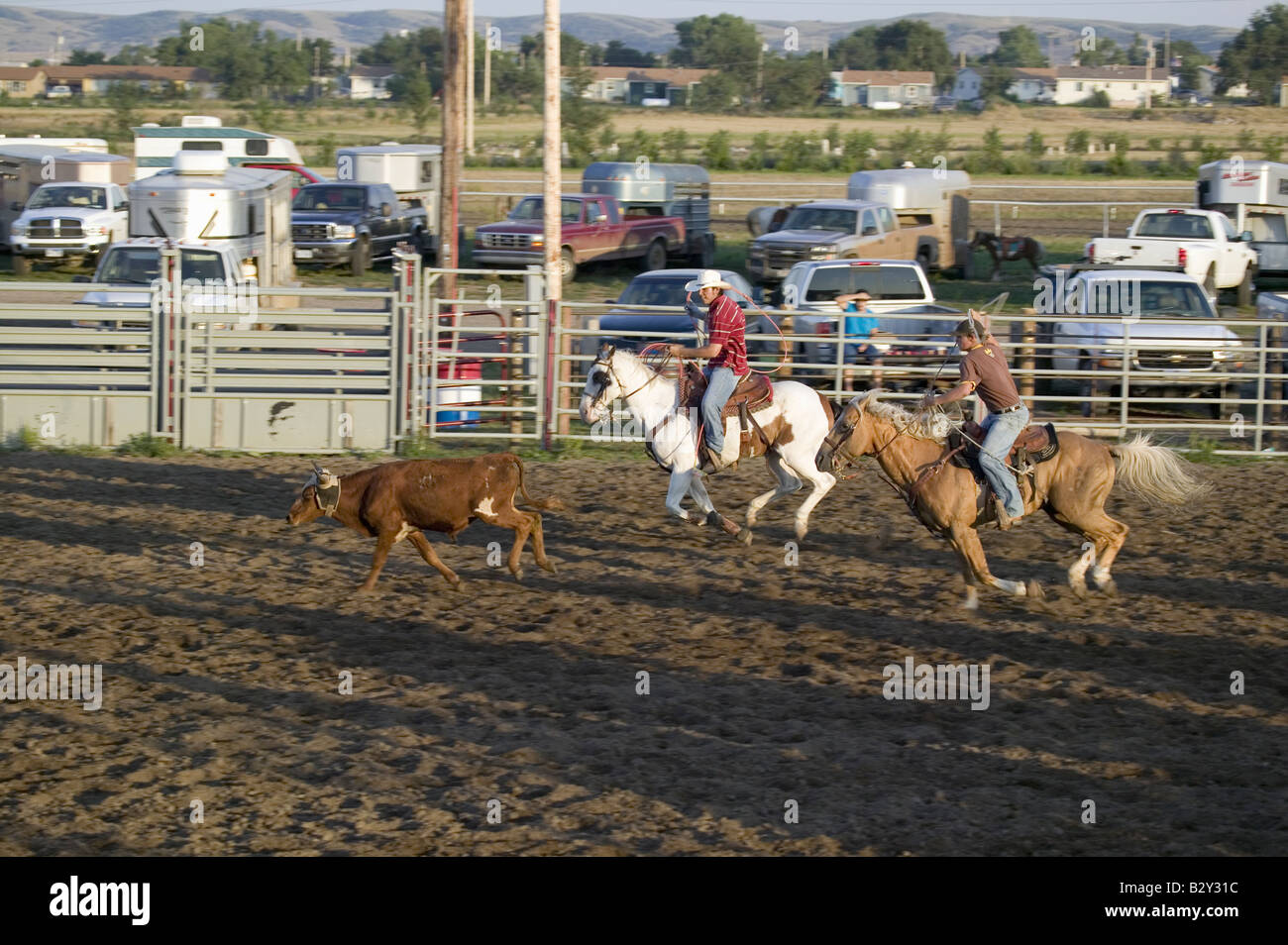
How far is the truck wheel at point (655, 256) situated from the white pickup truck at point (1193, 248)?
27.9 feet

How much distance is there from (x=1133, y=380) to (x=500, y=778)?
11.0 meters

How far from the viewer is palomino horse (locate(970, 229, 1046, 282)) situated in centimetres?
2858

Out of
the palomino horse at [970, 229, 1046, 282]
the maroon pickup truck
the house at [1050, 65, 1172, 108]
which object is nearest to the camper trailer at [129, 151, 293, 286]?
the maroon pickup truck

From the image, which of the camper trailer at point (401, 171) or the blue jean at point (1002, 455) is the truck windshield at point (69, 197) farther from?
the blue jean at point (1002, 455)

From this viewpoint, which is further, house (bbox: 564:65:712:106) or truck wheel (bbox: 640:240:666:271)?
house (bbox: 564:65:712:106)

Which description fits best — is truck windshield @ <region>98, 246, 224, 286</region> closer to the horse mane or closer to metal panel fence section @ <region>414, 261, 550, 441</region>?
metal panel fence section @ <region>414, 261, 550, 441</region>

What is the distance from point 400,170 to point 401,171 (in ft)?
0.16

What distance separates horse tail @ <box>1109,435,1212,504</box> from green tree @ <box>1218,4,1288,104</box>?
83766 mm

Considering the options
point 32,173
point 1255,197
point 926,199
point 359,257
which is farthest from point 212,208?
point 1255,197

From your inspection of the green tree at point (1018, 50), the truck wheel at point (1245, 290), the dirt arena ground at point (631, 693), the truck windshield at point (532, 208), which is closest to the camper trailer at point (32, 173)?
the truck windshield at point (532, 208)

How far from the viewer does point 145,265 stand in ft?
57.4

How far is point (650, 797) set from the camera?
5.85 metres

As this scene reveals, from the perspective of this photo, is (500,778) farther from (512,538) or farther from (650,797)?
(512,538)
